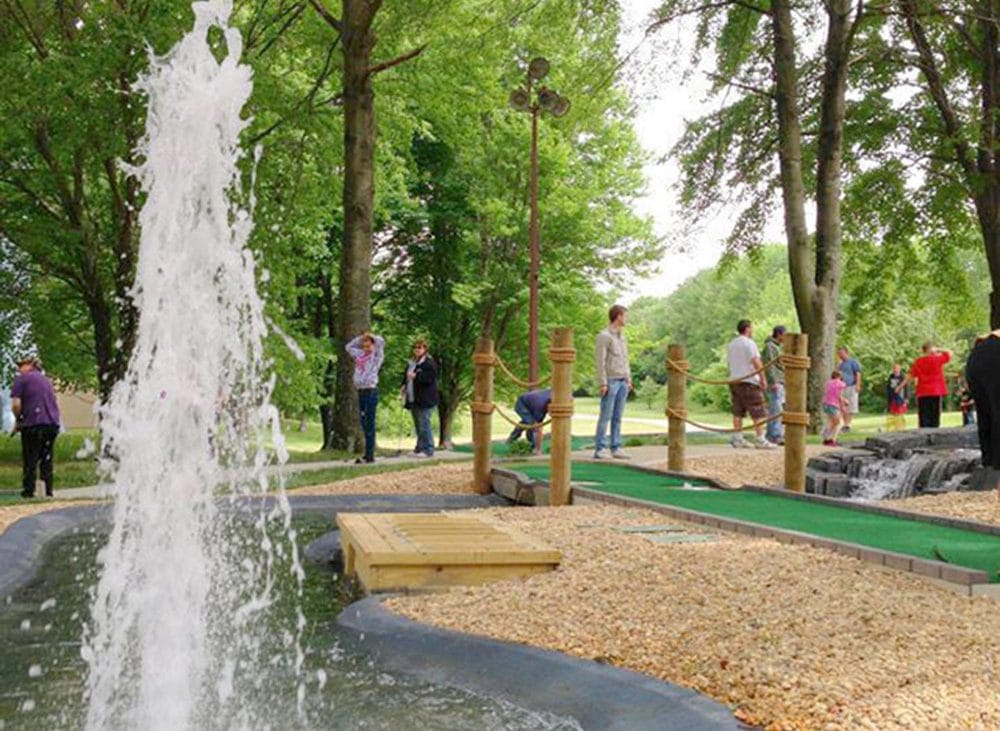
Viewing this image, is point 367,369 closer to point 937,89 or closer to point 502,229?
point 502,229

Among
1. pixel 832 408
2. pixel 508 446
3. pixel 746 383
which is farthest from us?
pixel 832 408

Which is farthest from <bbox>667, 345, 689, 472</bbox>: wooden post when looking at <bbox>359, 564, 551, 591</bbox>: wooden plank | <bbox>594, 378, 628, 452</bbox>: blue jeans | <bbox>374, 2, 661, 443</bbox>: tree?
<bbox>374, 2, 661, 443</bbox>: tree

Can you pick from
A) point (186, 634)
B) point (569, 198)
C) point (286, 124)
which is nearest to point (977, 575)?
point (186, 634)

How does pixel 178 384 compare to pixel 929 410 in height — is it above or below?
above

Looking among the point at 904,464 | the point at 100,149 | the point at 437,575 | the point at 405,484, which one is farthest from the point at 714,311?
the point at 437,575

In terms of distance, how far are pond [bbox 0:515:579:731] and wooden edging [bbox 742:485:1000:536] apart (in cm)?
485

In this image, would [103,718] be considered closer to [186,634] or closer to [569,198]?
[186,634]

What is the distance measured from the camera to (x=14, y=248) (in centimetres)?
2377

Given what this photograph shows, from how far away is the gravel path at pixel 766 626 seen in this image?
452 centimetres

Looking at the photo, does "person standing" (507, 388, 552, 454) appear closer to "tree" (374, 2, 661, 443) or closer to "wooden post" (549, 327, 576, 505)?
"wooden post" (549, 327, 576, 505)

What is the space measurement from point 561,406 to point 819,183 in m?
12.3

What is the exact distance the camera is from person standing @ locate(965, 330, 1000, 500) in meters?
9.20

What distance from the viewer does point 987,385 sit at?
30.3ft

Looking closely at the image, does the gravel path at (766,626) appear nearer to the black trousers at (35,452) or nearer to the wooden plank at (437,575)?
the wooden plank at (437,575)
